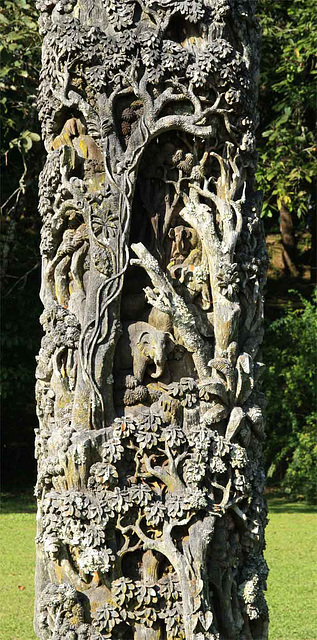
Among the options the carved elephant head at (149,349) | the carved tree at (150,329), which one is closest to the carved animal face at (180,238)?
the carved tree at (150,329)

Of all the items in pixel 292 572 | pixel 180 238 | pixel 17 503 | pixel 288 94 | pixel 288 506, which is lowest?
pixel 292 572

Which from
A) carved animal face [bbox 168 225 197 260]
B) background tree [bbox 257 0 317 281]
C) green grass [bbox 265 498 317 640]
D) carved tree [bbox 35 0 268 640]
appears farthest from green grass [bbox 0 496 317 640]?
background tree [bbox 257 0 317 281]

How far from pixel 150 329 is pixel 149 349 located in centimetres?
9

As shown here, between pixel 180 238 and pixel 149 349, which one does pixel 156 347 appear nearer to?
pixel 149 349

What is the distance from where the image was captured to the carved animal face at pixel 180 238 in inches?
149

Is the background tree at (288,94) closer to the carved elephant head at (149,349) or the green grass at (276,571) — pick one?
the green grass at (276,571)

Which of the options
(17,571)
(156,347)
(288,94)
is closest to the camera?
(156,347)

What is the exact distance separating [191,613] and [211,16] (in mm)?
2452

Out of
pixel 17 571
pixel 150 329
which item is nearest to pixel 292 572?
pixel 17 571

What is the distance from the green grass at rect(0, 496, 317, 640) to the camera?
7.38 m

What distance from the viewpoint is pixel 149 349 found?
11.9 ft


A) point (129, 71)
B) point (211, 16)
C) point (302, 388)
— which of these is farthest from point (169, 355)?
point (302, 388)

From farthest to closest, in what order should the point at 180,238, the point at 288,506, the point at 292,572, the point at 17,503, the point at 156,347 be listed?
the point at 17,503, the point at 288,506, the point at 292,572, the point at 180,238, the point at 156,347

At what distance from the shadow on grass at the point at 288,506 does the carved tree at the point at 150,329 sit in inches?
430
